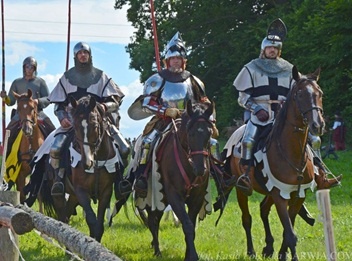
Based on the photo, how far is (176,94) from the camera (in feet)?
35.2

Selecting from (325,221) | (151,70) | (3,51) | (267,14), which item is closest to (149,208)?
(325,221)

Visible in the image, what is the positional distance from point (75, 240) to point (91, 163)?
3.55 metres

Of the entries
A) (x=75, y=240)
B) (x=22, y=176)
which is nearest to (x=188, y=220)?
(x=75, y=240)

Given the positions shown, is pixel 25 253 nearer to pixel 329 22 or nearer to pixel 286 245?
pixel 286 245

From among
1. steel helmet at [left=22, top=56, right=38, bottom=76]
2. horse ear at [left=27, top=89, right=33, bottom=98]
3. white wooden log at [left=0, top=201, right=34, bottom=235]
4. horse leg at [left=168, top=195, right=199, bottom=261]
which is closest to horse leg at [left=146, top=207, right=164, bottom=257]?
horse leg at [left=168, top=195, right=199, bottom=261]

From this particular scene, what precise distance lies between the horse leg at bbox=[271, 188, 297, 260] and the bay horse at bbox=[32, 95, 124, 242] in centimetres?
198

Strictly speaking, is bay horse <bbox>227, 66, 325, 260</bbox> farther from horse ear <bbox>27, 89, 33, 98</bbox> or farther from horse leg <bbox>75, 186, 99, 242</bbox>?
horse ear <bbox>27, 89, 33, 98</bbox>

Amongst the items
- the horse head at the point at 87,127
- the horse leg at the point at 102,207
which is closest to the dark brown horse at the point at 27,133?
the horse leg at the point at 102,207

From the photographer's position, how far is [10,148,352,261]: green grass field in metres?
10.7

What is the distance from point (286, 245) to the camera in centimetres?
961

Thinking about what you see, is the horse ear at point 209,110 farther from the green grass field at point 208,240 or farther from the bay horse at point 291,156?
the green grass field at point 208,240

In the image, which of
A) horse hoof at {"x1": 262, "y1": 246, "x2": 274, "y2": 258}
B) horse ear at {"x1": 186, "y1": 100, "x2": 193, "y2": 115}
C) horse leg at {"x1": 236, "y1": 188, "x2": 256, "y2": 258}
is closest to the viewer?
horse ear at {"x1": 186, "y1": 100, "x2": 193, "y2": 115}

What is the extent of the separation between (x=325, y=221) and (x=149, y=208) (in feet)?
19.8

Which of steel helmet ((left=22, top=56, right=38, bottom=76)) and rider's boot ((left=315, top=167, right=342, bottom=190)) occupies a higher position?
steel helmet ((left=22, top=56, right=38, bottom=76))
